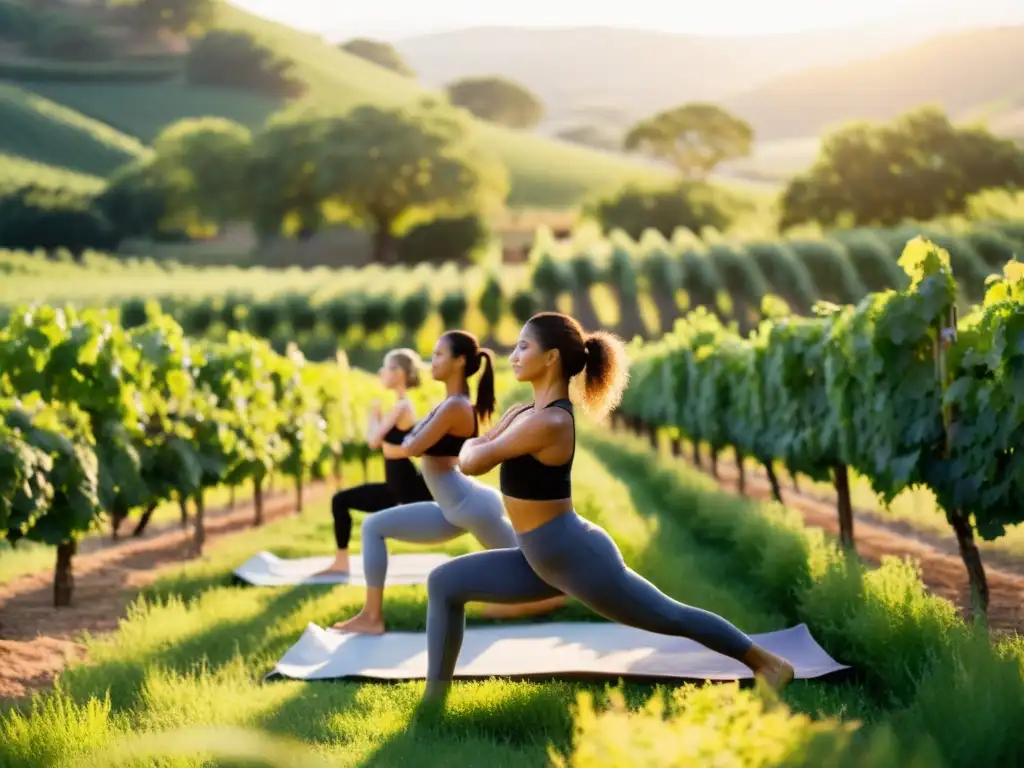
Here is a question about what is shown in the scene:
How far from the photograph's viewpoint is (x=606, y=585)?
15.5 feet

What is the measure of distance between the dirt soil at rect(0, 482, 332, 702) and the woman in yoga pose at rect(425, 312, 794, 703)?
3202 mm

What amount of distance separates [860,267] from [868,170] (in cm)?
1841

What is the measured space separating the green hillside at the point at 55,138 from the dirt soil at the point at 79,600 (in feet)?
321

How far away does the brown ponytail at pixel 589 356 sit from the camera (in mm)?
4805

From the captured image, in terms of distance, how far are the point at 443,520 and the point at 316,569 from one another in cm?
354

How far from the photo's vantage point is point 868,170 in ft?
214

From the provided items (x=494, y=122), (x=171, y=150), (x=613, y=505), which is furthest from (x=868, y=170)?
(x=494, y=122)

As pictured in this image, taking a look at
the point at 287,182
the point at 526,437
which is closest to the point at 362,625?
the point at 526,437

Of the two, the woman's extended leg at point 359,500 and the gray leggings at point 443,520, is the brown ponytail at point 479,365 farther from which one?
the woman's extended leg at point 359,500

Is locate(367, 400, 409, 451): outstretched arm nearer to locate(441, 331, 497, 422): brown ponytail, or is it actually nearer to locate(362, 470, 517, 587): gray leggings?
locate(362, 470, 517, 587): gray leggings

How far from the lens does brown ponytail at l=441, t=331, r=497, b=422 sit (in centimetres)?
625

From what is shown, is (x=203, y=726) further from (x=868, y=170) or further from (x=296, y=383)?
(x=868, y=170)

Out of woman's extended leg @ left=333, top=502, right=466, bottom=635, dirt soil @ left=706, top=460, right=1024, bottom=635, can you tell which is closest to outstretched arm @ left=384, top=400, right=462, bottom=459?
woman's extended leg @ left=333, top=502, right=466, bottom=635

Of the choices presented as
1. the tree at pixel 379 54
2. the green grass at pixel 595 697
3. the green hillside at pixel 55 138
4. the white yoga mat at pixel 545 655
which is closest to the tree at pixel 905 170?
the green grass at pixel 595 697
